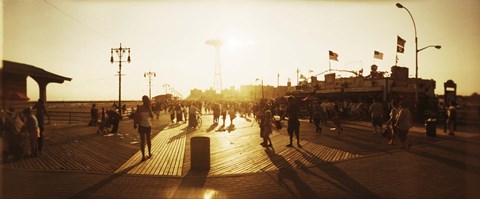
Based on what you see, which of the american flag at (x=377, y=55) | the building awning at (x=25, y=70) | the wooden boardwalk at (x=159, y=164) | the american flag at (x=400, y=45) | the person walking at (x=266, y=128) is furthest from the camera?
the american flag at (x=377, y=55)

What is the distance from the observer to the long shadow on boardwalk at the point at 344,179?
19.9 feet

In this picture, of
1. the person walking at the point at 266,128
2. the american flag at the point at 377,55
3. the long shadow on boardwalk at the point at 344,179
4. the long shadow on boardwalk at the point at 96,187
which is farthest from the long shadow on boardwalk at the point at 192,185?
the american flag at the point at 377,55

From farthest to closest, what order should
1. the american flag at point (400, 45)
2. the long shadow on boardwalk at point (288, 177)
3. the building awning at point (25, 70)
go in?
the american flag at point (400, 45), the building awning at point (25, 70), the long shadow on boardwalk at point (288, 177)

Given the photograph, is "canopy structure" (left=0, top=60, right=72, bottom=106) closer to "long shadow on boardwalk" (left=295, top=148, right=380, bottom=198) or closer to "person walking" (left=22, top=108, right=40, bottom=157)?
"person walking" (left=22, top=108, right=40, bottom=157)

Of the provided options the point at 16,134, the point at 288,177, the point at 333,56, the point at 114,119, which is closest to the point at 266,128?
the point at 288,177

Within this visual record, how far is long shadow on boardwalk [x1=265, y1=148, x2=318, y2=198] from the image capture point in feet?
20.1

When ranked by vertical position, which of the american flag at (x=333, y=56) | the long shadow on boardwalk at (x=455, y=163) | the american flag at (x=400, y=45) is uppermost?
the american flag at (x=333, y=56)

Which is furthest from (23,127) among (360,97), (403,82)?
(403,82)

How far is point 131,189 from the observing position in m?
6.32

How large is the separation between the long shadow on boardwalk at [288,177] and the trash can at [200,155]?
1.88 metres

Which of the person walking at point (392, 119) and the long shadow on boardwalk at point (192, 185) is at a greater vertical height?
the person walking at point (392, 119)

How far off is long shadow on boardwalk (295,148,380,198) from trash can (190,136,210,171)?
2930 mm

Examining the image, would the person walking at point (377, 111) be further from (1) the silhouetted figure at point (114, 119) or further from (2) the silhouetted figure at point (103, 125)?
(2) the silhouetted figure at point (103, 125)

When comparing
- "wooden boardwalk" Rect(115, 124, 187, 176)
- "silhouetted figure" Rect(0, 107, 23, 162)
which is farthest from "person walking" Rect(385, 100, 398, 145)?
"silhouetted figure" Rect(0, 107, 23, 162)
